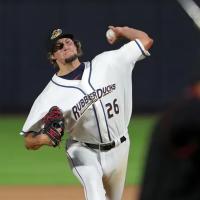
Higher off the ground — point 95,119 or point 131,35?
point 131,35

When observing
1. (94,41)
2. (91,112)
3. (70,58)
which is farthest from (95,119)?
(94,41)

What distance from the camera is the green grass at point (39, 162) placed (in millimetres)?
9877

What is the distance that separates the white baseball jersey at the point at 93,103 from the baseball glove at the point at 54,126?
0.68 ft

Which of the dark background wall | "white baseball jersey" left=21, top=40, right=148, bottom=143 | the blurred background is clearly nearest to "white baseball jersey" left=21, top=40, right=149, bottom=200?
"white baseball jersey" left=21, top=40, right=148, bottom=143

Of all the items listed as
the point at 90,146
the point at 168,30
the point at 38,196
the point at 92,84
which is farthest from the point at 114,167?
the point at 168,30

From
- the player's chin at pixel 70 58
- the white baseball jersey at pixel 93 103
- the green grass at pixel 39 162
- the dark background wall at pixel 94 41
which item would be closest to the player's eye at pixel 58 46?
the player's chin at pixel 70 58

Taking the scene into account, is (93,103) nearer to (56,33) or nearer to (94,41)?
(56,33)

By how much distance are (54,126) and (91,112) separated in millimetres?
485

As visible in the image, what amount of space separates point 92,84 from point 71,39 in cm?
44

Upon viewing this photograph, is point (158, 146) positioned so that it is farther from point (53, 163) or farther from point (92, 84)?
point (53, 163)

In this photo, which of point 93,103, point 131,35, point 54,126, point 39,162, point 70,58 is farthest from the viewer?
point 39,162

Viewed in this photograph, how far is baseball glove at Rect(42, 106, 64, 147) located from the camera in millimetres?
5629

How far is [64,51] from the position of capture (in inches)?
245

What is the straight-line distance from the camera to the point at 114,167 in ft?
19.9
